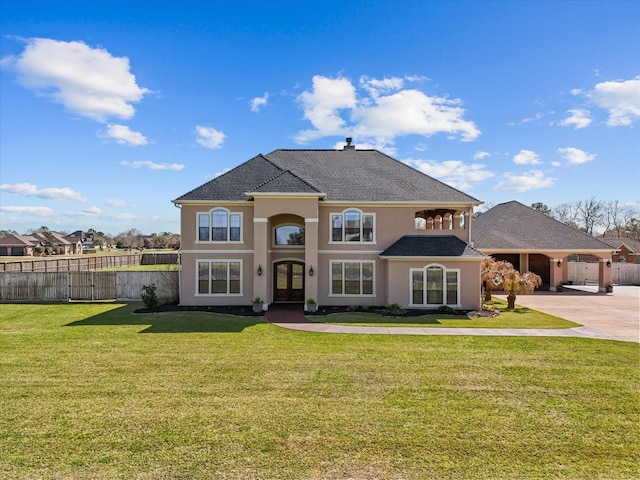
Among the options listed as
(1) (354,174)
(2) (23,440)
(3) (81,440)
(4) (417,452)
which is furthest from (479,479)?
(1) (354,174)

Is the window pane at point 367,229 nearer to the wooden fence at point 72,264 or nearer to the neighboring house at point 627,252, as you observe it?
the wooden fence at point 72,264

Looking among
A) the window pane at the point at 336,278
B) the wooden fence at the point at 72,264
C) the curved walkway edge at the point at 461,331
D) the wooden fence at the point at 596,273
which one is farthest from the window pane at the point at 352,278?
the wooden fence at the point at 596,273

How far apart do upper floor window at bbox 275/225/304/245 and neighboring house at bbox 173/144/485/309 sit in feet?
0.19

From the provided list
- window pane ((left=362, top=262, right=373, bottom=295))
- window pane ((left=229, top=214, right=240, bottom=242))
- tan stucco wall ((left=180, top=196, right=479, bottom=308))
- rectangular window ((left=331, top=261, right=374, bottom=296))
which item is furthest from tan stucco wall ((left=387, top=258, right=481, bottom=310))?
window pane ((left=229, top=214, right=240, bottom=242))

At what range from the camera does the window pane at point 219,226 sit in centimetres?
1933

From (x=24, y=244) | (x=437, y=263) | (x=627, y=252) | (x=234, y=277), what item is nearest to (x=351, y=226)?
(x=437, y=263)

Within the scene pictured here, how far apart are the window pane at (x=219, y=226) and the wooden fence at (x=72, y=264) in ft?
52.0

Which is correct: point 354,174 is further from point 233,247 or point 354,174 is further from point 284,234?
point 233,247

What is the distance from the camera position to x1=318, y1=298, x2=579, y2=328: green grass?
1501cm

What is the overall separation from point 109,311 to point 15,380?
397 inches

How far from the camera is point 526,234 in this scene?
28.1m

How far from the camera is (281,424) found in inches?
257

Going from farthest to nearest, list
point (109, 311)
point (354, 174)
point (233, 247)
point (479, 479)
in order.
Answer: point (354, 174) → point (233, 247) → point (109, 311) → point (479, 479)

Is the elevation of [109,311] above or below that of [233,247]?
below
